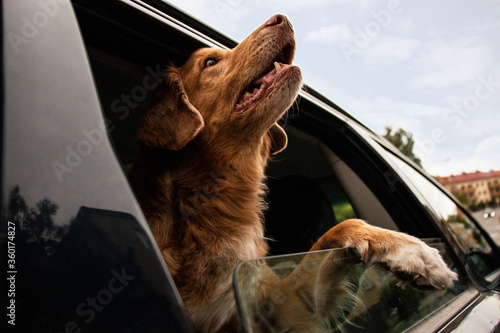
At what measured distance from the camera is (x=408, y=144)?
51844 millimetres

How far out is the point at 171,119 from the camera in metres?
2.24

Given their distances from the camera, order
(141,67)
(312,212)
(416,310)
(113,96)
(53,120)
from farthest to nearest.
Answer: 1. (312,212)
2. (113,96)
3. (141,67)
4. (416,310)
5. (53,120)

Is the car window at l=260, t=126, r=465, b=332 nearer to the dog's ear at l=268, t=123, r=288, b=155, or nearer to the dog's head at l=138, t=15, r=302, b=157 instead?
the dog's ear at l=268, t=123, r=288, b=155

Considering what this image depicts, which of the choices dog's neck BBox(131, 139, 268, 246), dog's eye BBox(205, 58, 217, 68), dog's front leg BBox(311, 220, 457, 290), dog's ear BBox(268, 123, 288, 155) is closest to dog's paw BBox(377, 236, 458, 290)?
dog's front leg BBox(311, 220, 457, 290)

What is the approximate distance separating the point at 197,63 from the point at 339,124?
141 cm

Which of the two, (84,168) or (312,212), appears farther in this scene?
(312,212)

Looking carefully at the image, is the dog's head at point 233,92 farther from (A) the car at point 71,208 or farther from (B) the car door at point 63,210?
(B) the car door at point 63,210

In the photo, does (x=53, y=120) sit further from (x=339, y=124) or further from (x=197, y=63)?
(x=339, y=124)

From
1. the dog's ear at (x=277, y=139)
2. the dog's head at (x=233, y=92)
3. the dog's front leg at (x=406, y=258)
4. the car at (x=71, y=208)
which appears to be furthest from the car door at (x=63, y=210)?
the dog's ear at (x=277, y=139)

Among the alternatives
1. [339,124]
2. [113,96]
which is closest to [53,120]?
[113,96]

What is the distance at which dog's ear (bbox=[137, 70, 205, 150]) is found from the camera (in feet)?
7.13

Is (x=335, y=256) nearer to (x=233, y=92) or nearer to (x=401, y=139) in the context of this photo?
(x=233, y=92)

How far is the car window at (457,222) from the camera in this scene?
3.39 metres

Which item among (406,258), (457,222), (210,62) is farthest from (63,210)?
(457,222)
